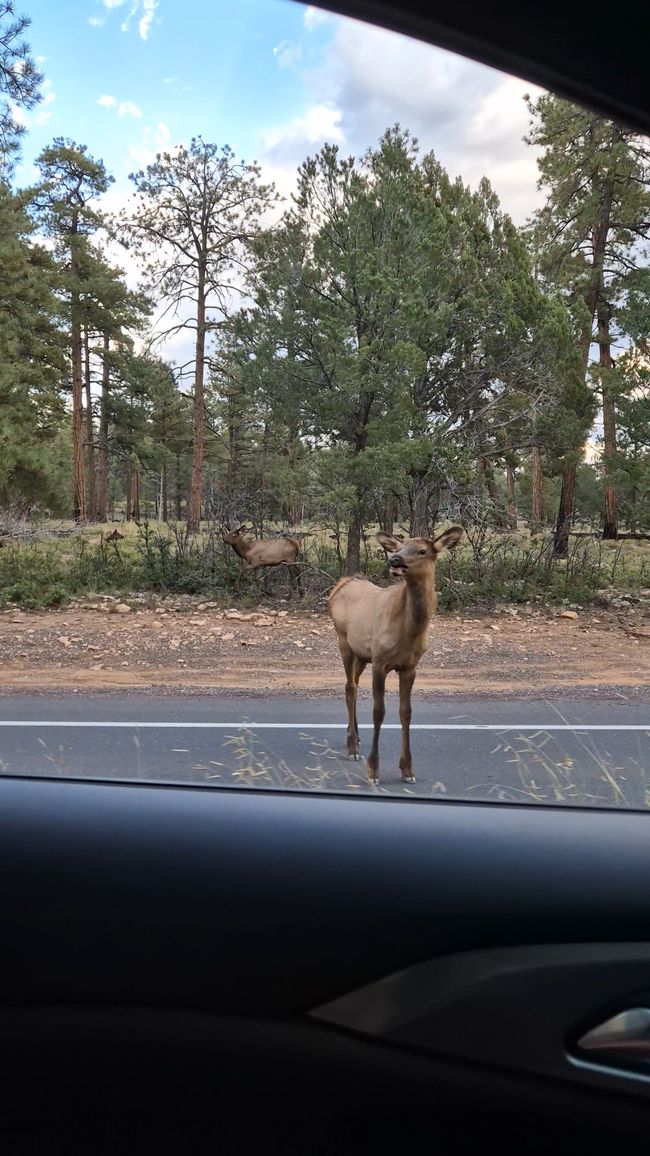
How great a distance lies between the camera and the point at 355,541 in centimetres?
262

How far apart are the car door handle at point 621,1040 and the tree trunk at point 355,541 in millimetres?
1553

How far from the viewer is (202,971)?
125cm

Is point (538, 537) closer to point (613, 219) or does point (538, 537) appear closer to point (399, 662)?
point (399, 662)

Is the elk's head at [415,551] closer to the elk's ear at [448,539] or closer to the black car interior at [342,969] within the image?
the elk's ear at [448,539]

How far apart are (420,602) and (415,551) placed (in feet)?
0.50

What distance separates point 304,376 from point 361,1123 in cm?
234

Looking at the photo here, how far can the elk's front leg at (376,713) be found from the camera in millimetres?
1726

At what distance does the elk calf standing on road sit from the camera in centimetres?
223

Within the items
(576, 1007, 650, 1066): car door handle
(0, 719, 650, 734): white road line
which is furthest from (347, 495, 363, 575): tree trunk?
(576, 1007, 650, 1066): car door handle

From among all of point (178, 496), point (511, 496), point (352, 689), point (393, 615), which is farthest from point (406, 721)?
point (178, 496)

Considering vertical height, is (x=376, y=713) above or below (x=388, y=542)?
below

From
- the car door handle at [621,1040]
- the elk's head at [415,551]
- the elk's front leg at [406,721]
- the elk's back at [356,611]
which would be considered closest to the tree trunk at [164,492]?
the elk's back at [356,611]

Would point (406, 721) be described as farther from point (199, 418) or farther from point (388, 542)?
point (199, 418)

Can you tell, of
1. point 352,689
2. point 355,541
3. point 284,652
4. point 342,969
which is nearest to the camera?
point 342,969
